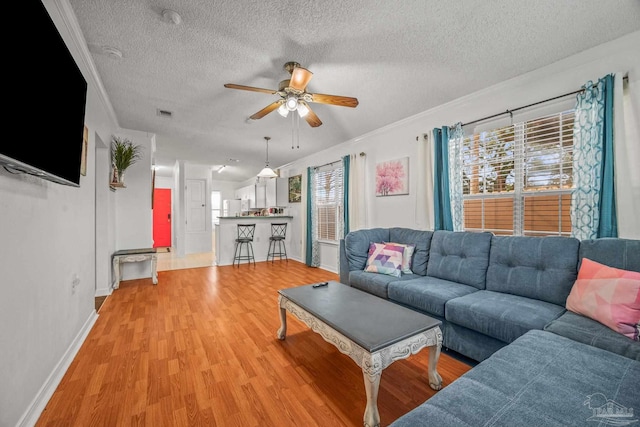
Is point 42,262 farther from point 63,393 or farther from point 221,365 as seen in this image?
point 221,365

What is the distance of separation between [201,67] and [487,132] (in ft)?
10.3

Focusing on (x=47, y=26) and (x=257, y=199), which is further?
(x=257, y=199)

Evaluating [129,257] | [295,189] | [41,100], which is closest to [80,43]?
[41,100]

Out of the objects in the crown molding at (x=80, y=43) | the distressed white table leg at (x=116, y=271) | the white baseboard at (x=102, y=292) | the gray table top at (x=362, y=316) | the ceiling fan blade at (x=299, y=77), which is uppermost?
the crown molding at (x=80, y=43)

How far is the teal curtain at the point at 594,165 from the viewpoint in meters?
2.04

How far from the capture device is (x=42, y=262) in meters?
1.66

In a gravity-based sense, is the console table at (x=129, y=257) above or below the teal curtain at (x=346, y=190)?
below

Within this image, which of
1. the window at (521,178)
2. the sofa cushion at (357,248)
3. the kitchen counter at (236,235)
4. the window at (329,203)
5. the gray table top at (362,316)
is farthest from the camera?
the kitchen counter at (236,235)

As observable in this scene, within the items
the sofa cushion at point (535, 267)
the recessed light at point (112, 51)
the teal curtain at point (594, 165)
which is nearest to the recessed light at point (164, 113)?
the recessed light at point (112, 51)

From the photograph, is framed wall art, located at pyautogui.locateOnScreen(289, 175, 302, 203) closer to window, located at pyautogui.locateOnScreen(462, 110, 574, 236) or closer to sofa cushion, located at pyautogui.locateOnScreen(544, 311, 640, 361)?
window, located at pyautogui.locateOnScreen(462, 110, 574, 236)

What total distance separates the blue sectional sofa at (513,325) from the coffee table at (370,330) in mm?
386

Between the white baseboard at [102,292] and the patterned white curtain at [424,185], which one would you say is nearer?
the patterned white curtain at [424,185]

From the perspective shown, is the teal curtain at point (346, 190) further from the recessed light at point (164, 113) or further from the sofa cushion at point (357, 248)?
the recessed light at point (164, 113)

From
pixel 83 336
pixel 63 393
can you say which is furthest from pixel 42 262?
pixel 83 336
